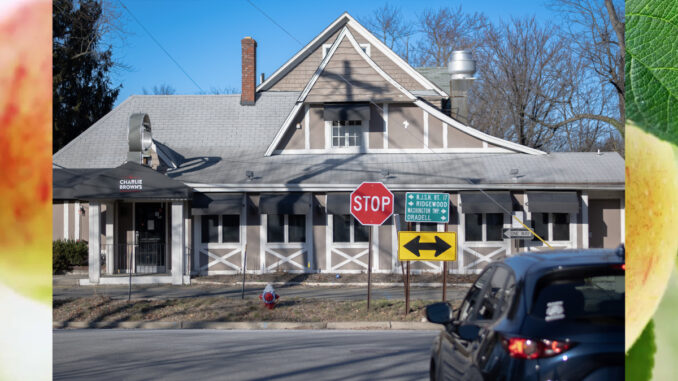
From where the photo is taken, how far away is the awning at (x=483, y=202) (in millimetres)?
20375

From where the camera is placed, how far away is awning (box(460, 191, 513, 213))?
66.8ft

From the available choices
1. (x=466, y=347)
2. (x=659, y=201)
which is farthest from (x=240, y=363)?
(x=659, y=201)

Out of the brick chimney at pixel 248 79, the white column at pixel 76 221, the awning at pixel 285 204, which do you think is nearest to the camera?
the awning at pixel 285 204

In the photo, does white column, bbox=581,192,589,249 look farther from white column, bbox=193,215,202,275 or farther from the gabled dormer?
white column, bbox=193,215,202,275

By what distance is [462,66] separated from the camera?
27172 millimetres

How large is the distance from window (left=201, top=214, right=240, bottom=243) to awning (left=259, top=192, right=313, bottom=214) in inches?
56.8

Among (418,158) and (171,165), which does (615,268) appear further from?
(171,165)

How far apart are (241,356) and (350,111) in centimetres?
1406

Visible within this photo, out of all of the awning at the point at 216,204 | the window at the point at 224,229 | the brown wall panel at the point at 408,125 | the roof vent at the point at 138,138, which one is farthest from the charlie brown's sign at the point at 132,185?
the brown wall panel at the point at 408,125

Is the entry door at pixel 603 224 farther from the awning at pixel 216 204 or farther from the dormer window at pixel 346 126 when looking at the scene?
the awning at pixel 216 204

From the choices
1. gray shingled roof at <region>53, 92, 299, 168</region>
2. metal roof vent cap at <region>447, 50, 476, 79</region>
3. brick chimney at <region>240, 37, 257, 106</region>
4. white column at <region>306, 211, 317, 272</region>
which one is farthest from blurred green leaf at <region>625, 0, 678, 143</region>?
brick chimney at <region>240, 37, 257, 106</region>

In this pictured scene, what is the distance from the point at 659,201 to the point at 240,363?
272 inches

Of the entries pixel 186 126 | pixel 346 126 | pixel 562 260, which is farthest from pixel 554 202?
pixel 562 260

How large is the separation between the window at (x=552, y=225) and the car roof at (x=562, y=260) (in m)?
17.8
